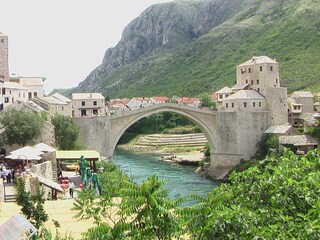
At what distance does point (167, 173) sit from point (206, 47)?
244ft

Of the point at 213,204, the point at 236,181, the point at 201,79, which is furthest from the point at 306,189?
the point at 201,79

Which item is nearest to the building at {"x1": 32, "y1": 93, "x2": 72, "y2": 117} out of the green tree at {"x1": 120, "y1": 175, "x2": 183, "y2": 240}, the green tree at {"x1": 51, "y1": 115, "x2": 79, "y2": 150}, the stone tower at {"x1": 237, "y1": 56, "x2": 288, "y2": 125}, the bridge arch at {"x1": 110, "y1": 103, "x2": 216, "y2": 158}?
the green tree at {"x1": 51, "y1": 115, "x2": 79, "y2": 150}

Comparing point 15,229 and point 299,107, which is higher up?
point 299,107

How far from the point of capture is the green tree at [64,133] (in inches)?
1419

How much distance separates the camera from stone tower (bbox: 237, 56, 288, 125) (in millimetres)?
46562

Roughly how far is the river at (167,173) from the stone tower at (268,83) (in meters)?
9.56

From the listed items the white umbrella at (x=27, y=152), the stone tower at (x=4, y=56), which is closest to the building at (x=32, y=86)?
the stone tower at (x=4, y=56)

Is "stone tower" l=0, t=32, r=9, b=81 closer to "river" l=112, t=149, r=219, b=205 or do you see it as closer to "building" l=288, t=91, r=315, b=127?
"river" l=112, t=149, r=219, b=205

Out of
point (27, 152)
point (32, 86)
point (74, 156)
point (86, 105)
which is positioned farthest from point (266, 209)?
point (32, 86)

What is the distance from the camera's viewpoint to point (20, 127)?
31.2 m

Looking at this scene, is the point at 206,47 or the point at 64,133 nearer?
the point at 64,133

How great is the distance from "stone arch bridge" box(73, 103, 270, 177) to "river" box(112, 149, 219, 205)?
296 cm

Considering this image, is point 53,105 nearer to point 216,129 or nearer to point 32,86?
point 32,86

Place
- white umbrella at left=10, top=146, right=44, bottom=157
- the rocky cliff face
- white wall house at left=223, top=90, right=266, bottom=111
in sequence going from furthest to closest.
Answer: the rocky cliff face < white wall house at left=223, top=90, right=266, bottom=111 < white umbrella at left=10, top=146, right=44, bottom=157
